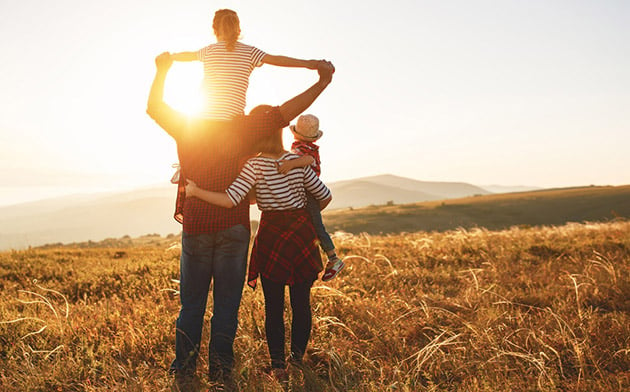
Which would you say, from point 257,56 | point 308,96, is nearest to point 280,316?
point 308,96

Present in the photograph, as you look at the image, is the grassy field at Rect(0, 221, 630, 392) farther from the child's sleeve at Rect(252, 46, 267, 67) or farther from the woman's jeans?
the child's sleeve at Rect(252, 46, 267, 67)

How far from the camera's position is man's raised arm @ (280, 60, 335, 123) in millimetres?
3490

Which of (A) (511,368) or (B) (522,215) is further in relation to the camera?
(B) (522,215)

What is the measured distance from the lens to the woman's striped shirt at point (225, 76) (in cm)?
331

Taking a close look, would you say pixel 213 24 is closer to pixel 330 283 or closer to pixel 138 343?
pixel 138 343

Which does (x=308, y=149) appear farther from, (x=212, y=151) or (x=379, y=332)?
(x=379, y=332)

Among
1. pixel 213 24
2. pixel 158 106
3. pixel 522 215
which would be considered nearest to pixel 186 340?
pixel 158 106

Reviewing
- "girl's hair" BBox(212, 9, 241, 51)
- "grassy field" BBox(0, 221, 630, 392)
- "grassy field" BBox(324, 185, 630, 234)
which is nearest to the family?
"girl's hair" BBox(212, 9, 241, 51)

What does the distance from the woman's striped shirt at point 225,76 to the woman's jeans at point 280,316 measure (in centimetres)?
160

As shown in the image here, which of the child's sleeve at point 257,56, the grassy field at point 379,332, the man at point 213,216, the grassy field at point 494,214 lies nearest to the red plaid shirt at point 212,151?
the man at point 213,216

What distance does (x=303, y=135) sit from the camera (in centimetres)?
379

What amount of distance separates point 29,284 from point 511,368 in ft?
26.7

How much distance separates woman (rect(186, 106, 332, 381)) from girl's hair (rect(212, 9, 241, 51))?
0.60 meters

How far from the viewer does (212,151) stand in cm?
336
